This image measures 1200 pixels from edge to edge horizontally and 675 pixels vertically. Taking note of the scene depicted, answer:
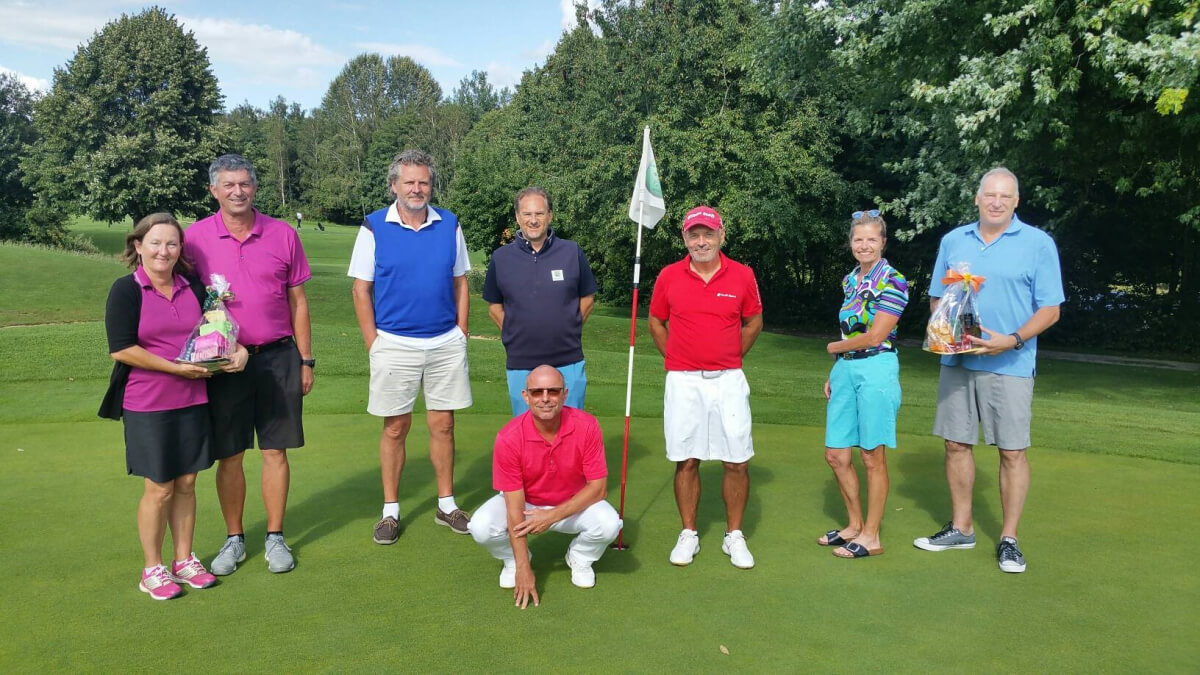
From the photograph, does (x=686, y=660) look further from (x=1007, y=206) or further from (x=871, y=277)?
(x=1007, y=206)

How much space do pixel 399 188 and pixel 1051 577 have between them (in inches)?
148

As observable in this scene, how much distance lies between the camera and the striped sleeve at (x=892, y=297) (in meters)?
4.32

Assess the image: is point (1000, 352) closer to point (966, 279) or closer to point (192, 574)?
point (966, 279)

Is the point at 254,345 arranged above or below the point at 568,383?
above

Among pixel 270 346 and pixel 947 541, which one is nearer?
pixel 270 346

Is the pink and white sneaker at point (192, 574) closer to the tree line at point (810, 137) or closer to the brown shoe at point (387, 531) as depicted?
the brown shoe at point (387, 531)

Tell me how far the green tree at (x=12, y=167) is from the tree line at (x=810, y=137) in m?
0.12

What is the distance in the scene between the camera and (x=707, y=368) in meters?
4.38

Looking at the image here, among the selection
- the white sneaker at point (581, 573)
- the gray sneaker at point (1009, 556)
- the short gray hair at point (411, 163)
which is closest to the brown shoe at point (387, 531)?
the white sneaker at point (581, 573)

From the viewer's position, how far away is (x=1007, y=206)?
14.1 ft

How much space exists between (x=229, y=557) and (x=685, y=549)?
220 cm

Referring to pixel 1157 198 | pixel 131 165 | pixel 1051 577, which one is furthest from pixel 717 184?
pixel 131 165

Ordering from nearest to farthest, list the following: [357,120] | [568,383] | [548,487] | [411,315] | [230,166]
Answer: [548,487] < [230,166] < [411,315] < [568,383] < [357,120]

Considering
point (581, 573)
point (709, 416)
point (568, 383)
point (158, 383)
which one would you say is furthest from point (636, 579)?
point (158, 383)
